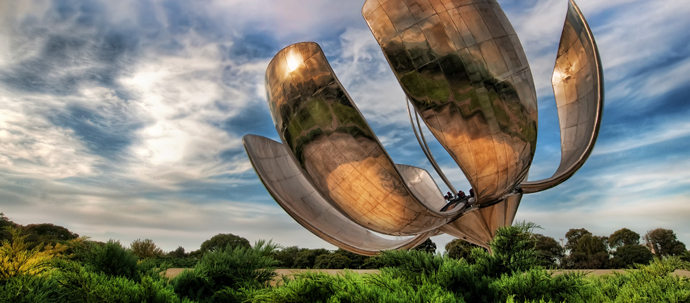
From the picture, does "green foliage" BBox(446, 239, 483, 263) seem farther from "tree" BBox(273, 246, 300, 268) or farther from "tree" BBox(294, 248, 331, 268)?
"tree" BBox(273, 246, 300, 268)

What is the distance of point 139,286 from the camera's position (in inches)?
133

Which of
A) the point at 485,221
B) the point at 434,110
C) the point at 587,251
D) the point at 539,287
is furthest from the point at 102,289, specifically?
the point at 587,251

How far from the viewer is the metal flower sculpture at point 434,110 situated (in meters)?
5.11

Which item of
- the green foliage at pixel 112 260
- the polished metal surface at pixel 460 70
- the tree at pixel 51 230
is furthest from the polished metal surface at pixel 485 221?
the tree at pixel 51 230

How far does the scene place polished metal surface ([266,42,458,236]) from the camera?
5.66 m

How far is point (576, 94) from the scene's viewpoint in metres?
7.18

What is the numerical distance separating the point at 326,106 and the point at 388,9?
1.55 metres

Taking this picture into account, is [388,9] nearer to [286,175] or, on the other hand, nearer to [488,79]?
[488,79]

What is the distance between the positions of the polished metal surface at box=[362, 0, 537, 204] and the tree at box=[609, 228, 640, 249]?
94.2 ft

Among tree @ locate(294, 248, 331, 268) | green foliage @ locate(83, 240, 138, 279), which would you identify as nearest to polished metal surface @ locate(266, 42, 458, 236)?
green foliage @ locate(83, 240, 138, 279)

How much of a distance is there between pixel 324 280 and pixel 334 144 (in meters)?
2.88

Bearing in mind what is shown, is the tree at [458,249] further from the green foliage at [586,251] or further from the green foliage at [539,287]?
the green foliage at [539,287]

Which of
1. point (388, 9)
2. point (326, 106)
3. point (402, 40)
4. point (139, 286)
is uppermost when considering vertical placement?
point (388, 9)

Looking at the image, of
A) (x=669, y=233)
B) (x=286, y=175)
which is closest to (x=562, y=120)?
(x=286, y=175)
